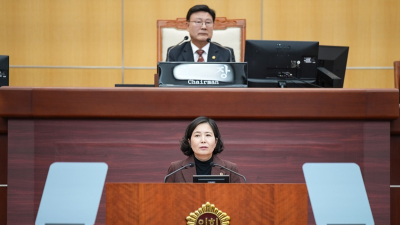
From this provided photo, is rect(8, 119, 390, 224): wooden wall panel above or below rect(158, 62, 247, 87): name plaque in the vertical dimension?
below

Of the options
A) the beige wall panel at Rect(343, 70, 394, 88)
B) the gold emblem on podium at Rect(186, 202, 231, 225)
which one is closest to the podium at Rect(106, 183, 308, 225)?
the gold emblem on podium at Rect(186, 202, 231, 225)

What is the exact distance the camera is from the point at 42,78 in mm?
5258

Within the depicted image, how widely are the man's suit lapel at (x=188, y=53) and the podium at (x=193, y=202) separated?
2.12m

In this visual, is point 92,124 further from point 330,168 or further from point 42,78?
point 42,78

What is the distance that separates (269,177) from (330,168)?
31cm

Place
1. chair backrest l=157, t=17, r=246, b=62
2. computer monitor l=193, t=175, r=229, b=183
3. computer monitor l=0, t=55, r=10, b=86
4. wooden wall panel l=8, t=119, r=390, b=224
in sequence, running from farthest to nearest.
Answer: chair backrest l=157, t=17, r=246, b=62 → computer monitor l=0, t=55, r=10, b=86 → wooden wall panel l=8, t=119, r=390, b=224 → computer monitor l=193, t=175, r=229, b=183

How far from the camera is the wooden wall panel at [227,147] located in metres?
2.61

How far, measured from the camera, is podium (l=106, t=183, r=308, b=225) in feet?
5.71

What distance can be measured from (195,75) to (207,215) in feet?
3.91

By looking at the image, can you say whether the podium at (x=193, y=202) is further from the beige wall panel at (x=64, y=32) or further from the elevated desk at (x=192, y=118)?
the beige wall panel at (x=64, y=32)

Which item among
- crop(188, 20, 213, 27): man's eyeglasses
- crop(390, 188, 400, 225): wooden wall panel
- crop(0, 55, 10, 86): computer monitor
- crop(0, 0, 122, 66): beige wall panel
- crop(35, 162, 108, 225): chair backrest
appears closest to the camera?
crop(35, 162, 108, 225): chair backrest

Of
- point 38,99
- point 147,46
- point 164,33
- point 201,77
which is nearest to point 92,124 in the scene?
point 38,99

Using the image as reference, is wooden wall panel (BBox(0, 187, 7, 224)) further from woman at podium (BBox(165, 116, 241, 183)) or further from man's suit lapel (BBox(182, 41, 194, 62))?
man's suit lapel (BBox(182, 41, 194, 62))

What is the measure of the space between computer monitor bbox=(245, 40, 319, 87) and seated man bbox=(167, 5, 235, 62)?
0.71 metres
